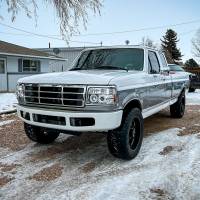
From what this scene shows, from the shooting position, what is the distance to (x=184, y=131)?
7.45 metres

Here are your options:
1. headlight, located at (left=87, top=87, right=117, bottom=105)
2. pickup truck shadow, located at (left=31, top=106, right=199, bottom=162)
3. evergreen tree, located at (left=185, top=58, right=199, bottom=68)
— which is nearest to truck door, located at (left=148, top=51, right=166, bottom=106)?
pickup truck shadow, located at (left=31, top=106, right=199, bottom=162)

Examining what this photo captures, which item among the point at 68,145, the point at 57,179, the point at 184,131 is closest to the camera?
the point at 57,179

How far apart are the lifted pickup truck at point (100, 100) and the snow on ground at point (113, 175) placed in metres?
0.37

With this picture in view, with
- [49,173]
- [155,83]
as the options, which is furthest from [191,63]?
[49,173]

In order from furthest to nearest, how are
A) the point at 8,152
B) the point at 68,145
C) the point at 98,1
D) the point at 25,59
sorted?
the point at 25,59 < the point at 98,1 < the point at 68,145 < the point at 8,152

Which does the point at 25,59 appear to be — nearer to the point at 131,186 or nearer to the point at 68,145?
the point at 68,145

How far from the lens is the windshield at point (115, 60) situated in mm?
6410

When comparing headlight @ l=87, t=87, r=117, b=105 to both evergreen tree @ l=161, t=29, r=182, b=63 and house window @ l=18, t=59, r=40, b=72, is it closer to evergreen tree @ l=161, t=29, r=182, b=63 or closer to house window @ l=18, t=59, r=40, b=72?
house window @ l=18, t=59, r=40, b=72

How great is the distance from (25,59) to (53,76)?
2002cm

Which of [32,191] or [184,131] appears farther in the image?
[184,131]

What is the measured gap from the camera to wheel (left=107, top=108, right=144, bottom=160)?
17.0ft

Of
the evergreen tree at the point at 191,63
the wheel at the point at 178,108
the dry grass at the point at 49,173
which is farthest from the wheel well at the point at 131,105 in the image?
the evergreen tree at the point at 191,63

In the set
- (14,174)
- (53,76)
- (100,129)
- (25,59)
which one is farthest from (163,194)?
(25,59)

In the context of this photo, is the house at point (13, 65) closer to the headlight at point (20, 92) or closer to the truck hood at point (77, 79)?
the headlight at point (20, 92)
